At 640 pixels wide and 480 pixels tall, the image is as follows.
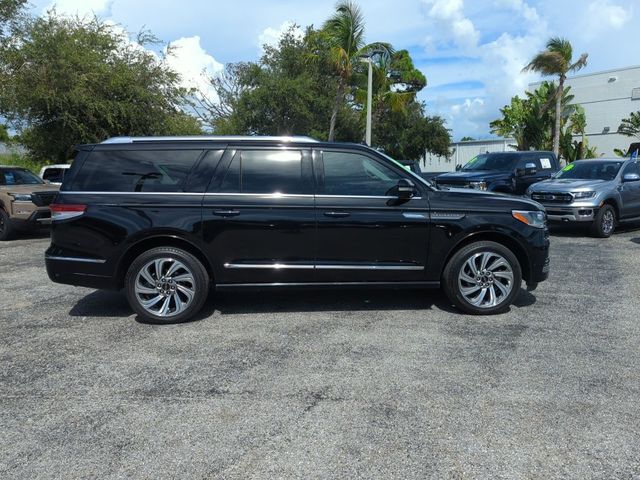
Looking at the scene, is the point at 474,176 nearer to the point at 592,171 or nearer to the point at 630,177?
the point at 592,171

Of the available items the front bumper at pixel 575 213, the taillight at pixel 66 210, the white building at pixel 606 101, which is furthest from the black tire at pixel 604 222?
the white building at pixel 606 101

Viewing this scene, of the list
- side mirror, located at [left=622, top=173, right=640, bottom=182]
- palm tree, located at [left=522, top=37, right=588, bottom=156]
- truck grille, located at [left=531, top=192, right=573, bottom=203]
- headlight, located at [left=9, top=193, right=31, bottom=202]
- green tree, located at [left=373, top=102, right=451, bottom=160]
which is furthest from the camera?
green tree, located at [left=373, top=102, right=451, bottom=160]

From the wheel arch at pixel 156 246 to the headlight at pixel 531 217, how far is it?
3.30m

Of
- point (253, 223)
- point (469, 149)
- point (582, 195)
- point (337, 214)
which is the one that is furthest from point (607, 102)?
point (253, 223)

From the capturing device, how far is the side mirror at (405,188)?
5453mm

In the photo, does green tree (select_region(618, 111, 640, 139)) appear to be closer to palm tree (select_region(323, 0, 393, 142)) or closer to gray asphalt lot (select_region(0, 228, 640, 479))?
palm tree (select_region(323, 0, 393, 142))

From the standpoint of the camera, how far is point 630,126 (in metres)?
36.0

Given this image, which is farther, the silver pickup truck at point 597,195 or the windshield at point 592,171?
the windshield at point 592,171

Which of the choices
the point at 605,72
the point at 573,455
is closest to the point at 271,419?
the point at 573,455

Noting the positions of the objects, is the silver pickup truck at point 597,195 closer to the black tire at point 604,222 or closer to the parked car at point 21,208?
the black tire at point 604,222

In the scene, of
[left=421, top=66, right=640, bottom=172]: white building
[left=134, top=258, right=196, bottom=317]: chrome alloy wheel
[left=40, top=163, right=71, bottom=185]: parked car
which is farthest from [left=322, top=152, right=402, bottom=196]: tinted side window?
[left=421, top=66, right=640, bottom=172]: white building

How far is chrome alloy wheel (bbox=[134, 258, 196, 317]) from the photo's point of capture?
5.46 m

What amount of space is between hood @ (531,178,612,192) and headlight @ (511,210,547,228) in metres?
6.15

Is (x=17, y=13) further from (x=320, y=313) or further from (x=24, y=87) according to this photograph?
(x=320, y=313)
